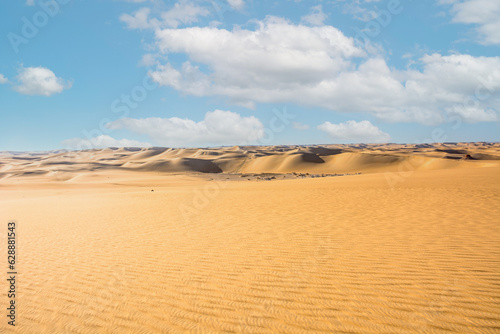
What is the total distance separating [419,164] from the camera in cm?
5416

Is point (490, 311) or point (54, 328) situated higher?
point (490, 311)

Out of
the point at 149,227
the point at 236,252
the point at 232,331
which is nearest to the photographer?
the point at 232,331

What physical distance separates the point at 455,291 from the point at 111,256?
256 inches

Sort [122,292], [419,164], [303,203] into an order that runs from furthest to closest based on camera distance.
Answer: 1. [419,164]
2. [303,203]
3. [122,292]

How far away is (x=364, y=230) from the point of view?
A: 27.2 ft

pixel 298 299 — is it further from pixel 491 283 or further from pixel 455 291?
pixel 491 283

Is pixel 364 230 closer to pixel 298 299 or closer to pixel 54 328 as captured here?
pixel 298 299

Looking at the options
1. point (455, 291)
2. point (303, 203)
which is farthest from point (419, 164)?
point (455, 291)

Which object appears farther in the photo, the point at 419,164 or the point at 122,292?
the point at 419,164

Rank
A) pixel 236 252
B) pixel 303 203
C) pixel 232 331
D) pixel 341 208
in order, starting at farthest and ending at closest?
pixel 303 203 → pixel 341 208 → pixel 236 252 → pixel 232 331

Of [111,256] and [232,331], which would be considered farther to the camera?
[111,256]

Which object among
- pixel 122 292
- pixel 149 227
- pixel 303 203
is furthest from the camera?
pixel 303 203

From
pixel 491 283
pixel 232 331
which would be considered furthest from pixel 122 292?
pixel 491 283

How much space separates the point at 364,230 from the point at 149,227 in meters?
6.69
